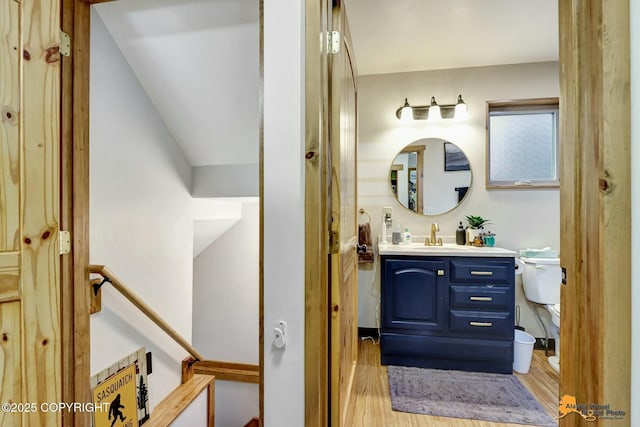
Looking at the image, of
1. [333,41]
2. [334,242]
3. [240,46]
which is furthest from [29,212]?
[240,46]

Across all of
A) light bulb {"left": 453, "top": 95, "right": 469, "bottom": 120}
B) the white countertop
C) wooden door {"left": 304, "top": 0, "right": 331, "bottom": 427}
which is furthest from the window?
wooden door {"left": 304, "top": 0, "right": 331, "bottom": 427}

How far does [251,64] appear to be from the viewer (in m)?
1.57

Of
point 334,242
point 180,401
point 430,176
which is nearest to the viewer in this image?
point 334,242

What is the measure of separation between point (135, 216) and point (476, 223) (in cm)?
277

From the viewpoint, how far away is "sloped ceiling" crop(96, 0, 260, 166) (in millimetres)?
1409

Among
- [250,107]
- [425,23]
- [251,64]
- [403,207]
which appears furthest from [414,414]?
[425,23]

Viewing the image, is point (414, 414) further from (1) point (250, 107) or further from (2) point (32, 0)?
(2) point (32, 0)

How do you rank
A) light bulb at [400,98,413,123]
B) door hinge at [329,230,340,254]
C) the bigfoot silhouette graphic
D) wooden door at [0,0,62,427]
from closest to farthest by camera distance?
wooden door at [0,0,62,427] < door hinge at [329,230,340,254] < the bigfoot silhouette graphic < light bulb at [400,98,413,123]

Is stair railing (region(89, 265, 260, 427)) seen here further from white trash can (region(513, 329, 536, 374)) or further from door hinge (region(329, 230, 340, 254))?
white trash can (region(513, 329, 536, 374))

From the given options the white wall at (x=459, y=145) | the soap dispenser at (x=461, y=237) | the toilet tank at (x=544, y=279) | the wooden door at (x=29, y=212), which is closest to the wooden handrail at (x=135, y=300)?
the wooden door at (x=29, y=212)

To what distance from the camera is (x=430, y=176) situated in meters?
2.96

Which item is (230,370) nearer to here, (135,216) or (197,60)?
(135,216)

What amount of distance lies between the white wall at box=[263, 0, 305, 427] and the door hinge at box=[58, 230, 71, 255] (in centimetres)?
92

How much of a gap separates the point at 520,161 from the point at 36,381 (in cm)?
349
